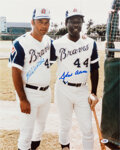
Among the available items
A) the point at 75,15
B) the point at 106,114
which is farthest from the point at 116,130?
the point at 75,15

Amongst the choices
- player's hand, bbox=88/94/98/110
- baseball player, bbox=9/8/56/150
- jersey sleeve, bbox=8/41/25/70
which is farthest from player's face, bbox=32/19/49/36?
player's hand, bbox=88/94/98/110

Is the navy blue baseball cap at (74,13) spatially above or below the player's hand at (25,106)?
above

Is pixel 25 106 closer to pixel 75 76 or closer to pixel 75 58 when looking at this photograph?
pixel 75 76

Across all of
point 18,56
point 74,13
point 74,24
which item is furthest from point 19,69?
point 74,13

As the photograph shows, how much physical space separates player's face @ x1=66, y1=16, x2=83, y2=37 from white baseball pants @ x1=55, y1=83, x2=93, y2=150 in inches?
32.3

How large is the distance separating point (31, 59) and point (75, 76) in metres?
0.73

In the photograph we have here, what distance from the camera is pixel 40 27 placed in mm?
3055

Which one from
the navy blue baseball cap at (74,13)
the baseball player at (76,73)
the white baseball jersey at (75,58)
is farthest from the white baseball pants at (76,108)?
the navy blue baseball cap at (74,13)

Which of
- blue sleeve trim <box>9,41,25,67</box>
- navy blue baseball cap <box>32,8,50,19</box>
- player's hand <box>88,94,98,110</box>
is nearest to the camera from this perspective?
blue sleeve trim <box>9,41,25,67</box>

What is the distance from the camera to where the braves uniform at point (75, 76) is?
3.28 meters

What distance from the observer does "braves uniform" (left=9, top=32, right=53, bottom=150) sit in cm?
298

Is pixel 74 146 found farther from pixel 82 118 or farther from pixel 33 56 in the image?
pixel 33 56

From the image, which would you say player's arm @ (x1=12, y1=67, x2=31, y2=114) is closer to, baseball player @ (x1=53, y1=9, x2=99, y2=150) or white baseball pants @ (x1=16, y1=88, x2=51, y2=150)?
white baseball pants @ (x1=16, y1=88, x2=51, y2=150)

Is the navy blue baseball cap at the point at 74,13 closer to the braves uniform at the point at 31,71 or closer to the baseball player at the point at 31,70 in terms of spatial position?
the baseball player at the point at 31,70
